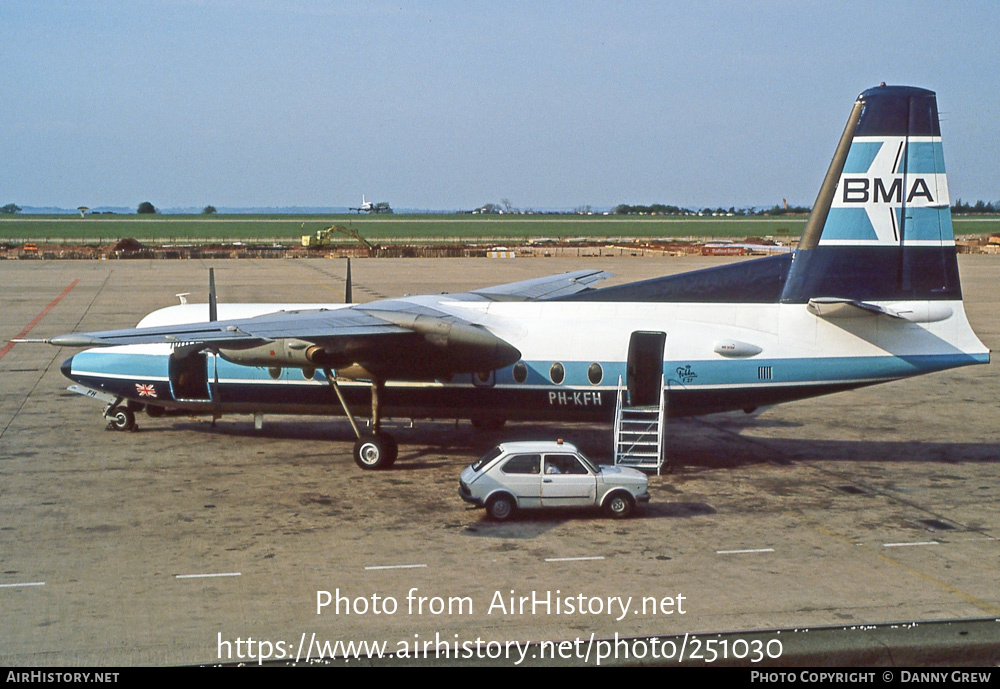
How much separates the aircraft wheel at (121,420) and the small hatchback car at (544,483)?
11459mm

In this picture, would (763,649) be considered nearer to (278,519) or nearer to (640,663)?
(640,663)

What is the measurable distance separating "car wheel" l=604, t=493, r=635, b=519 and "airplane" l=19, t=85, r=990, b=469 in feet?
13.0

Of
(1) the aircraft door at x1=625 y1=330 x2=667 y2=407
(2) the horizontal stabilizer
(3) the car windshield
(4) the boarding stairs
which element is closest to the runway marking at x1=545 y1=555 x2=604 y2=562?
(3) the car windshield

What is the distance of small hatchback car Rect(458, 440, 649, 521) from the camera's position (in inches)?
696

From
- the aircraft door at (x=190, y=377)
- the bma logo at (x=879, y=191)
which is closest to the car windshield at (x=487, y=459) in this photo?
the aircraft door at (x=190, y=377)

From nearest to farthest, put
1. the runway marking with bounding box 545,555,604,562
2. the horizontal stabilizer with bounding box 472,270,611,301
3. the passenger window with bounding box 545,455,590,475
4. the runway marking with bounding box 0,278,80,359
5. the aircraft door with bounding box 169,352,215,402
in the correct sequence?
the runway marking with bounding box 545,555,604,562 < the passenger window with bounding box 545,455,590,475 < the aircraft door with bounding box 169,352,215,402 < the horizontal stabilizer with bounding box 472,270,611,301 < the runway marking with bounding box 0,278,80,359

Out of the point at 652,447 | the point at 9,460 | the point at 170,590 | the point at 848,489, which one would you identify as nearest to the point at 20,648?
the point at 170,590

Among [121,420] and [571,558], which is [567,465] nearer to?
[571,558]

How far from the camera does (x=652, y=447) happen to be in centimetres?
2150

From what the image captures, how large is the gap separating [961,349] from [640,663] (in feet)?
58.4

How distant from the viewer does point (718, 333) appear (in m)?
21.5

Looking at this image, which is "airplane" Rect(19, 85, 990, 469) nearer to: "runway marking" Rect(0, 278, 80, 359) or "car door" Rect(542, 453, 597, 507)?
"car door" Rect(542, 453, 597, 507)

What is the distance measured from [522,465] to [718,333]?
6.39m

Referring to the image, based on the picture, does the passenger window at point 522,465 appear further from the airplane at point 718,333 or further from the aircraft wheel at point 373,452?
the aircraft wheel at point 373,452
